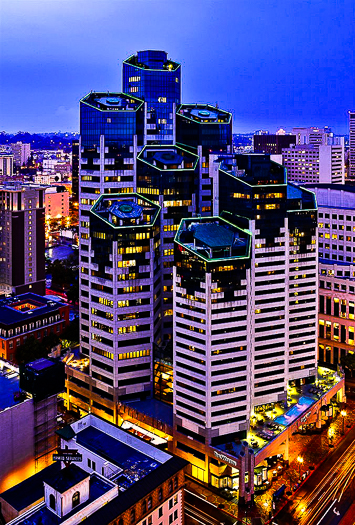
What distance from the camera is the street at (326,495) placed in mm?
96938

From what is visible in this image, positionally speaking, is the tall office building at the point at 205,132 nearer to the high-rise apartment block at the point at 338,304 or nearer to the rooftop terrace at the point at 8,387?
the high-rise apartment block at the point at 338,304

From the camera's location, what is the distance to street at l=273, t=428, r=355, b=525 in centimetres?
9694

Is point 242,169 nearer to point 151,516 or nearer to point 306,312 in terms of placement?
point 306,312

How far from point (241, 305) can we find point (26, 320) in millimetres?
75464

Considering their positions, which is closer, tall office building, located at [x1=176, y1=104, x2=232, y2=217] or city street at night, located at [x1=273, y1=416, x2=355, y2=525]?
city street at night, located at [x1=273, y1=416, x2=355, y2=525]

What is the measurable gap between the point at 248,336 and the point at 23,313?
79.3 m

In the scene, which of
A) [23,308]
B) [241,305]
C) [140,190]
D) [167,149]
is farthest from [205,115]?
[23,308]

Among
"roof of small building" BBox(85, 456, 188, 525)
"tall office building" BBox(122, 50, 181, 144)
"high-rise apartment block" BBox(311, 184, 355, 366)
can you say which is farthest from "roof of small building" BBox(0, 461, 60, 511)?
"tall office building" BBox(122, 50, 181, 144)

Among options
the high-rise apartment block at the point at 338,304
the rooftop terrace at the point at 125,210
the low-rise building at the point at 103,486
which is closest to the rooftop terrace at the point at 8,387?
the low-rise building at the point at 103,486

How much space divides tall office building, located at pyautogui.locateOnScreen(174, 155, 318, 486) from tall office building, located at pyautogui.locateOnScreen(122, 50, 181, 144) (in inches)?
1459

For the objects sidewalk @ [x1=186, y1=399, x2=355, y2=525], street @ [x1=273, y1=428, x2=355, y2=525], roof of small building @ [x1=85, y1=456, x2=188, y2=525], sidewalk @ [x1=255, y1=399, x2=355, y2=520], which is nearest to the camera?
roof of small building @ [x1=85, y1=456, x2=188, y2=525]

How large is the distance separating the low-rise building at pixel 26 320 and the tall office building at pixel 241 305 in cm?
6174

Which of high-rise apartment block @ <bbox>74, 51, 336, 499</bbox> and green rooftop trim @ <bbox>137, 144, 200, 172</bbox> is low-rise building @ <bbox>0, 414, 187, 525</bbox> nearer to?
high-rise apartment block @ <bbox>74, 51, 336, 499</bbox>

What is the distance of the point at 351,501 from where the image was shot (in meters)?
101
